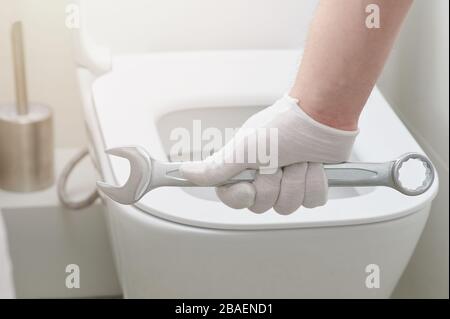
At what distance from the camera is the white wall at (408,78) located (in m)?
1.08

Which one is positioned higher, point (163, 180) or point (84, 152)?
point (84, 152)

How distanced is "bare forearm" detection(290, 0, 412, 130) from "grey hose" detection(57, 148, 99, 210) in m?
0.56

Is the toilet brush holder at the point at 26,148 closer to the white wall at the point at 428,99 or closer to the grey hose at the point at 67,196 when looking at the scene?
the grey hose at the point at 67,196

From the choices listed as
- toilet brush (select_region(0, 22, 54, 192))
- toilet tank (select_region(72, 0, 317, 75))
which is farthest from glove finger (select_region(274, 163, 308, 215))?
toilet brush (select_region(0, 22, 54, 192))

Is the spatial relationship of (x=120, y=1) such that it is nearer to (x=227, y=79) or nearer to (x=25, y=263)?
(x=227, y=79)

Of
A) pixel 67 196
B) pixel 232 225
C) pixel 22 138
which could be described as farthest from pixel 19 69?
pixel 232 225

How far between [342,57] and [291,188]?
0.36 ft

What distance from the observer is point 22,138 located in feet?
3.61

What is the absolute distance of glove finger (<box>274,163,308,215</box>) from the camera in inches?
26.0

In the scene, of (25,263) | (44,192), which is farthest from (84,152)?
Answer: (25,263)

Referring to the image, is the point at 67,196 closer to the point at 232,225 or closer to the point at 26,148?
the point at 26,148

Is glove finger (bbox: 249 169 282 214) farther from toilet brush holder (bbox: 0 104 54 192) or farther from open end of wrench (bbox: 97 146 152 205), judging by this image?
toilet brush holder (bbox: 0 104 54 192)

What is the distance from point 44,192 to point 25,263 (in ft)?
0.36

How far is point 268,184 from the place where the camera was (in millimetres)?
657
